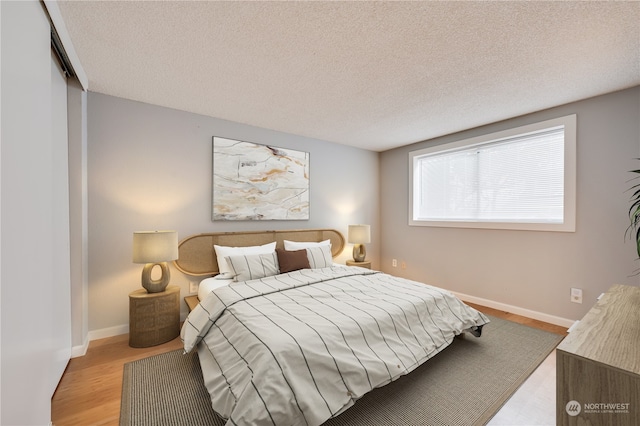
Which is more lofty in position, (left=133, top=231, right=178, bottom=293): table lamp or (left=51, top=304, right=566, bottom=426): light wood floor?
(left=133, top=231, right=178, bottom=293): table lamp

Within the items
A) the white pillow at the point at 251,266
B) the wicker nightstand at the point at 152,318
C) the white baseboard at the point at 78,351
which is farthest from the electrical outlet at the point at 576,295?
the white baseboard at the point at 78,351

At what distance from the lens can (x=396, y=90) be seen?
2.55 meters

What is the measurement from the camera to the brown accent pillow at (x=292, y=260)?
119 inches

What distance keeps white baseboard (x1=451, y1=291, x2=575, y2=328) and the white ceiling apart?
7.65ft

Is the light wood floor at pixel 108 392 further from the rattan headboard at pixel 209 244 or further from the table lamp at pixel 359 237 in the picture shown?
the table lamp at pixel 359 237

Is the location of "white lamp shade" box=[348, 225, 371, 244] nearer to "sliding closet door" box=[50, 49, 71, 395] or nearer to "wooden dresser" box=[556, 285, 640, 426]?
"wooden dresser" box=[556, 285, 640, 426]

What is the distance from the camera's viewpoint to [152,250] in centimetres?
247

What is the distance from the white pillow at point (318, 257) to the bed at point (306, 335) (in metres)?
0.27

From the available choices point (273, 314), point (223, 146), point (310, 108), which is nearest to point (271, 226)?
point (223, 146)

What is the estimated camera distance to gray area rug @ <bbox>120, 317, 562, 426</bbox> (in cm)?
162

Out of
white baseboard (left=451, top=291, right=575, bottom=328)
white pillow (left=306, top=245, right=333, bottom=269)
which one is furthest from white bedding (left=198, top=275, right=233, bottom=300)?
white baseboard (left=451, top=291, right=575, bottom=328)

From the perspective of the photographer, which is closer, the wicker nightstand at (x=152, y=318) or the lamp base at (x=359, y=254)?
the wicker nightstand at (x=152, y=318)

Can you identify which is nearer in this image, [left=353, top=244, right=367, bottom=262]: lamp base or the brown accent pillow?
the brown accent pillow

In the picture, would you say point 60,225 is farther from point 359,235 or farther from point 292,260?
point 359,235
